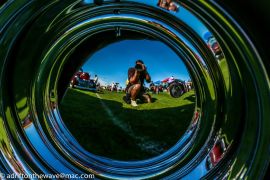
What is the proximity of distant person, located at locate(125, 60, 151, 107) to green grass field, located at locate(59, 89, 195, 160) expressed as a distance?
25 millimetres

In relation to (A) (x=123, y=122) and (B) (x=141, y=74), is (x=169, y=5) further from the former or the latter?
(A) (x=123, y=122)

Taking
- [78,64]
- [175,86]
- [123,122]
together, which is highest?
[78,64]

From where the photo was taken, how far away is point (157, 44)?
4.18 ft

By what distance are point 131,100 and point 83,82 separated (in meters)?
0.23

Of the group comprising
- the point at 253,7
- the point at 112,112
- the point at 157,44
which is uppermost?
the point at 157,44

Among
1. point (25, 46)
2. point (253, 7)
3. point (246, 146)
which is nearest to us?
point (253, 7)

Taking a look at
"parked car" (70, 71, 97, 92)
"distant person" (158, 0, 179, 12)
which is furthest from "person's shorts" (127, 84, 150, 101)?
"distant person" (158, 0, 179, 12)

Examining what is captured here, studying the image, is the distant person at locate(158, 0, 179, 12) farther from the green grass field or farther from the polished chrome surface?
the green grass field

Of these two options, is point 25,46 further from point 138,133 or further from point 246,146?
point 246,146

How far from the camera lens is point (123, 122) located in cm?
134

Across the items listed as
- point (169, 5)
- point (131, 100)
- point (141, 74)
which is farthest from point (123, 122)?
point (169, 5)

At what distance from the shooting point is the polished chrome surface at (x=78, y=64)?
99 centimetres

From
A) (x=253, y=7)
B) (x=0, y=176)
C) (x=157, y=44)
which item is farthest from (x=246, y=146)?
(x=0, y=176)

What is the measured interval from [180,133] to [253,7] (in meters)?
0.60
